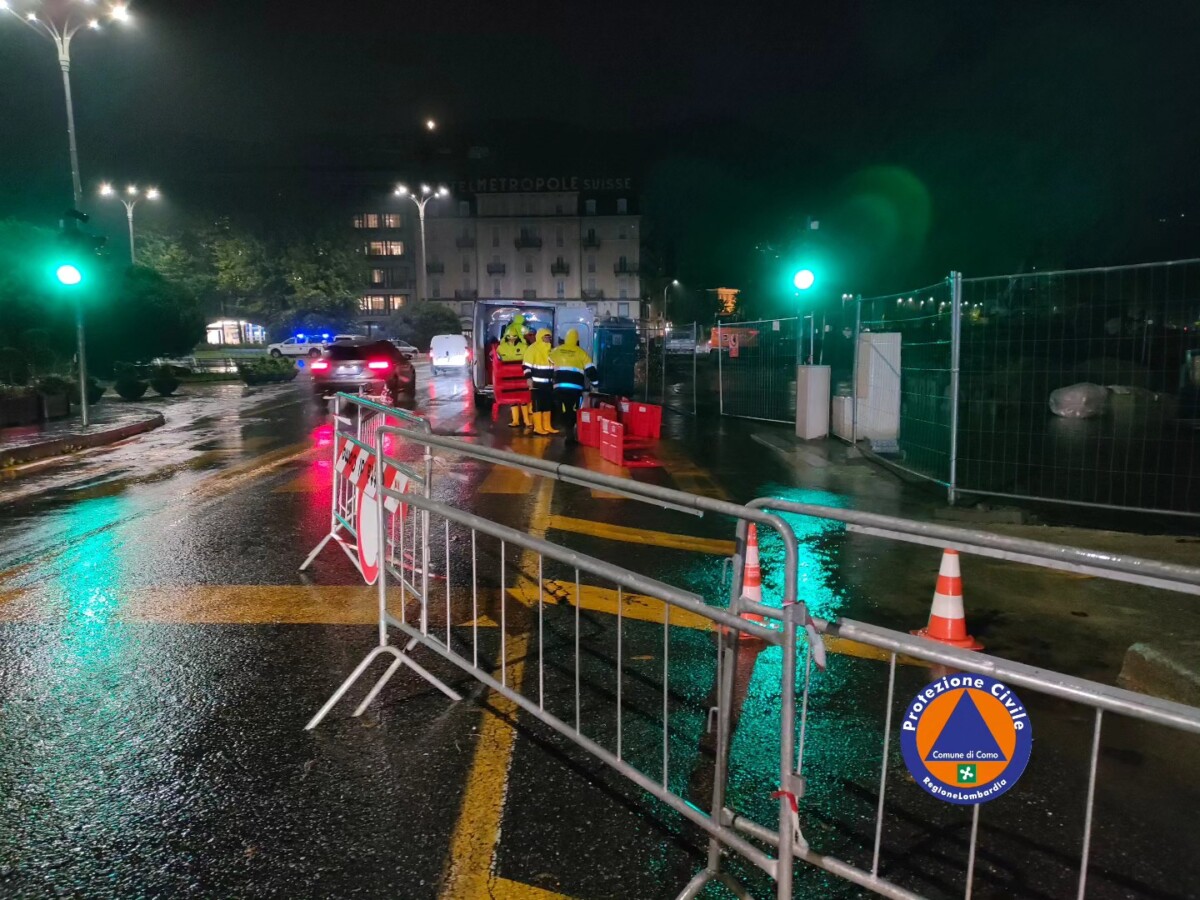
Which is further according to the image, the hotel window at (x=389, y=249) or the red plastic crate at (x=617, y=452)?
the hotel window at (x=389, y=249)

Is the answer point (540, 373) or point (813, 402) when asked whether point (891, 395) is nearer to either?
point (813, 402)

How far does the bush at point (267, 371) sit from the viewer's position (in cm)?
3309

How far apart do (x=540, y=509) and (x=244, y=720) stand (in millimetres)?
5291

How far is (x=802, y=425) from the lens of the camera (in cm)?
1570

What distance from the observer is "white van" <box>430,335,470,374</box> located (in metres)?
43.7

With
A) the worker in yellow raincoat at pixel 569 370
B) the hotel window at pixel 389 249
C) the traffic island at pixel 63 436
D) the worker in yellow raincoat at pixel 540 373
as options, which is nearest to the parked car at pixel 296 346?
the traffic island at pixel 63 436

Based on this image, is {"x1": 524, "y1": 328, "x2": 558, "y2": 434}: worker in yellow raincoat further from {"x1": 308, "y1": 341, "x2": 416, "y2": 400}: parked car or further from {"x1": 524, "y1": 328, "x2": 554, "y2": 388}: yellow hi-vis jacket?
{"x1": 308, "y1": 341, "x2": 416, "y2": 400}: parked car

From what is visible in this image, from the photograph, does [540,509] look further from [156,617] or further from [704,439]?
[704,439]

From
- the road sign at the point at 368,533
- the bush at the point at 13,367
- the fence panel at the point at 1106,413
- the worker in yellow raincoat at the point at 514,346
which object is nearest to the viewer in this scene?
the road sign at the point at 368,533

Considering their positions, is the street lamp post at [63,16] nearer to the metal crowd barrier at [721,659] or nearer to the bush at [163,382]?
the bush at [163,382]

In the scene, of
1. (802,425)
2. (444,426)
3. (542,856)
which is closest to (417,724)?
(542,856)

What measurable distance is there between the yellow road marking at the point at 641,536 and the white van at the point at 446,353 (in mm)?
34583

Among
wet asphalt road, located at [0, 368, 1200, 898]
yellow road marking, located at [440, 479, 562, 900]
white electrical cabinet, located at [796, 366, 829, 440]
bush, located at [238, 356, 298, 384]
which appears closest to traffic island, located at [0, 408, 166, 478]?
wet asphalt road, located at [0, 368, 1200, 898]

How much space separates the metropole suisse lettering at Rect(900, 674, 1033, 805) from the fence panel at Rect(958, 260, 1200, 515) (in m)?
6.34
